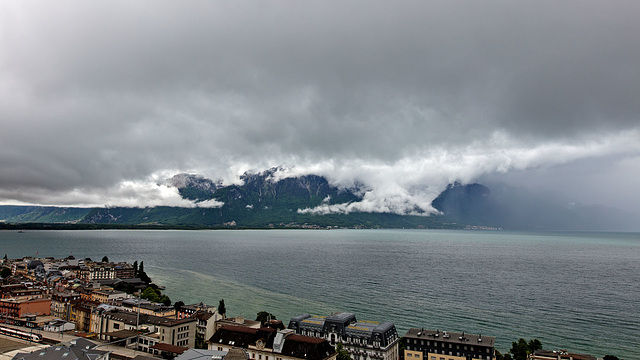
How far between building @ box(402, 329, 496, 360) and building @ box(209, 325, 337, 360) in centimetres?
1414

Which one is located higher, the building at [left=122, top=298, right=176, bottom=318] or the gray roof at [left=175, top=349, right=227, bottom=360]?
the gray roof at [left=175, top=349, right=227, bottom=360]

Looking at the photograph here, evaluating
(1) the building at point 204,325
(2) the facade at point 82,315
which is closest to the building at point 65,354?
(1) the building at point 204,325

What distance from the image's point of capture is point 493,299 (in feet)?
348

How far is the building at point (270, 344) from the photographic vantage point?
177 feet

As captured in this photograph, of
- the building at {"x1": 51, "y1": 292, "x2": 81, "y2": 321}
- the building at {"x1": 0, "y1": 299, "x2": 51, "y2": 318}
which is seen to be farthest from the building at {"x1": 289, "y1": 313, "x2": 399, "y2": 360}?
the building at {"x1": 0, "y1": 299, "x2": 51, "y2": 318}

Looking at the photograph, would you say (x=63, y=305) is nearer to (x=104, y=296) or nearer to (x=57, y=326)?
(x=104, y=296)

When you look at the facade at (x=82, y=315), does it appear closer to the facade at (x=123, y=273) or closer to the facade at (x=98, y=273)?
the facade at (x=123, y=273)

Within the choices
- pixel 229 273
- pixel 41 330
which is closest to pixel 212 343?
pixel 41 330

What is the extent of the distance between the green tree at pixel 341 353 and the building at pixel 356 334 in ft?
4.25

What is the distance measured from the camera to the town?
177ft

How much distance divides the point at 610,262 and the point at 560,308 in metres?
141

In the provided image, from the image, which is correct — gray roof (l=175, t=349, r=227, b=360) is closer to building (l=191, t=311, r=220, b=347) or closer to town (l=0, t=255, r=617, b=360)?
town (l=0, t=255, r=617, b=360)

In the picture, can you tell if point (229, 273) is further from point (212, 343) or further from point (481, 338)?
point (481, 338)

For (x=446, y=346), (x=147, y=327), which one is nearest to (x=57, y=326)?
(x=147, y=327)
